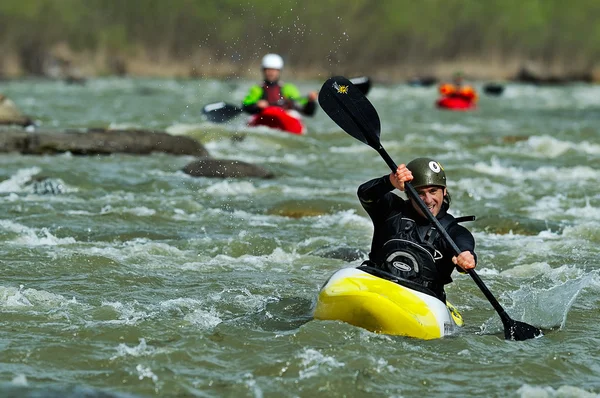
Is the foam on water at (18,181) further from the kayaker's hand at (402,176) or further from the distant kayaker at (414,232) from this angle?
the kayaker's hand at (402,176)

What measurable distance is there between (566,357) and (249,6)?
43.5 m

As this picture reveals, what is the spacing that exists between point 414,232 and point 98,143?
8.81 metres

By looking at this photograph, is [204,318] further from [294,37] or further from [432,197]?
[294,37]

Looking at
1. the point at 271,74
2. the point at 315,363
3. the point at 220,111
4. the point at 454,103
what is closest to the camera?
the point at 315,363

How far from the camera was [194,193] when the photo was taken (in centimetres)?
1134

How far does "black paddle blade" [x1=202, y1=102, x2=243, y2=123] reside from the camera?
15.1 meters

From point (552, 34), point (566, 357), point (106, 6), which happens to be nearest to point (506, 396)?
point (566, 357)

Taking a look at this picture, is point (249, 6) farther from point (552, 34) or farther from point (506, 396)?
point (506, 396)

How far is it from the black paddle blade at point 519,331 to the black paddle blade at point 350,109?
57.3 inches

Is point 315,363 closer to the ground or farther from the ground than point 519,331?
closer to the ground

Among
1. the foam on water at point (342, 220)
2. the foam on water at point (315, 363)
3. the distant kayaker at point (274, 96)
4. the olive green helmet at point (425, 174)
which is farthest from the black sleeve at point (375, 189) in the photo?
the distant kayaker at point (274, 96)

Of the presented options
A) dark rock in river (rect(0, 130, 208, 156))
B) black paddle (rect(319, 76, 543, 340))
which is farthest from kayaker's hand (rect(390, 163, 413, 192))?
dark rock in river (rect(0, 130, 208, 156))

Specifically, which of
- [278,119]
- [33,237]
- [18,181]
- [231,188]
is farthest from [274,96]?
[33,237]

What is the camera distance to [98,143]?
14.2 metres
